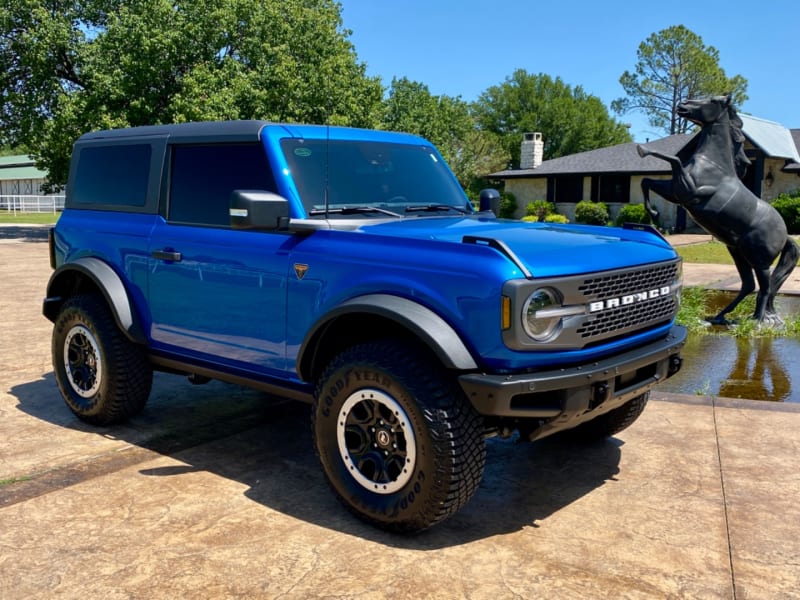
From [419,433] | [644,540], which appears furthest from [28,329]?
[644,540]

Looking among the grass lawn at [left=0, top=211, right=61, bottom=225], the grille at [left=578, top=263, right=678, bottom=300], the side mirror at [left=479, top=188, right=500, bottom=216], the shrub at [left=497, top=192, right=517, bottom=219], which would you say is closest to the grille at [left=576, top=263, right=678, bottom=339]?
the grille at [left=578, top=263, right=678, bottom=300]

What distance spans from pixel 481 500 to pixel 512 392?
47.9 inches

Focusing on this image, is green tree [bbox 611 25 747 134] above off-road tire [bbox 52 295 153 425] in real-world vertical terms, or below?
above

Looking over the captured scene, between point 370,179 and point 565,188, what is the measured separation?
36712 mm

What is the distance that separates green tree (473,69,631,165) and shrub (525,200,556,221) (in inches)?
1746

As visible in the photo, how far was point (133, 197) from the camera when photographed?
5465 millimetres

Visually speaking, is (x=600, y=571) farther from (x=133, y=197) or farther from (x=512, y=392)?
(x=133, y=197)

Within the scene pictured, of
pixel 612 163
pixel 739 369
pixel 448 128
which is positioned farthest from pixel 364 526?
pixel 448 128

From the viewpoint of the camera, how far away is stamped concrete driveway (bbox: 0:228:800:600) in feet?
11.3

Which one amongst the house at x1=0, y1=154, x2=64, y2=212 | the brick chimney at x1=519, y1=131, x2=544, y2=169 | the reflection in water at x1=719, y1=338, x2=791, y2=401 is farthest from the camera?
the house at x1=0, y1=154, x2=64, y2=212

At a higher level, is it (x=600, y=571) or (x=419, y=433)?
(x=419, y=433)

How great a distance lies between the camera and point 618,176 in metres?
38.0

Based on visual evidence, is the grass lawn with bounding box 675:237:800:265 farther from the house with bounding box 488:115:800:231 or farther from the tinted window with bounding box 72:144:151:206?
the tinted window with bounding box 72:144:151:206

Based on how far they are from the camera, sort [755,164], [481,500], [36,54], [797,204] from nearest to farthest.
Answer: [481,500], [36,54], [797,204], [755,164]
